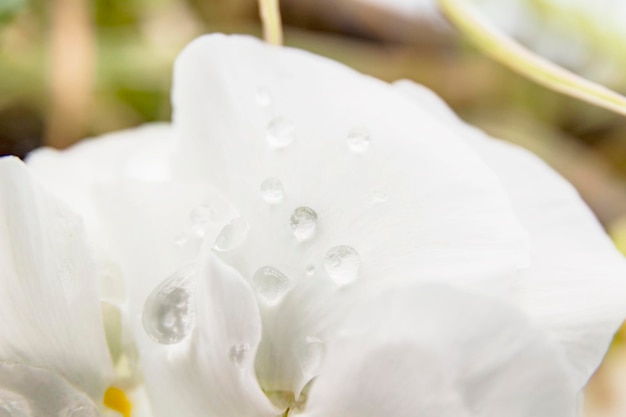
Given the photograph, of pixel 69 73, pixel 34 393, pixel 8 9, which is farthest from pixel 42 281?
pixel 69 73

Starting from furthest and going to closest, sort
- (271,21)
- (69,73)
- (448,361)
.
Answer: (69,73), (271,21), (448,361)

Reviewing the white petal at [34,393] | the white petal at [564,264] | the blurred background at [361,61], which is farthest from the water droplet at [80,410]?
the blurred background at [361,61]

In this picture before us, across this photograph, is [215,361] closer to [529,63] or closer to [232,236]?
[232,236]

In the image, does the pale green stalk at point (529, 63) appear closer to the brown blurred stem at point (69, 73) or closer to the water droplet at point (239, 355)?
the water droplet at point (239, 355)

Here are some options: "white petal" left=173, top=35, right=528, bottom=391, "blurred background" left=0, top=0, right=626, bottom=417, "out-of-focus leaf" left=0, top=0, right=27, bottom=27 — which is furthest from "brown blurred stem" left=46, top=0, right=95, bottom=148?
"white petal" left=173, top=35, right=528, bottom=391

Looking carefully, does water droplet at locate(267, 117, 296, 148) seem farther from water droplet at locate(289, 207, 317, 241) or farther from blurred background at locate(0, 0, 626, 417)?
blurred background at locate(0, 0, 626, 417)

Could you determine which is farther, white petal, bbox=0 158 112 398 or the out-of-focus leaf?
the out-of-focus leaf
